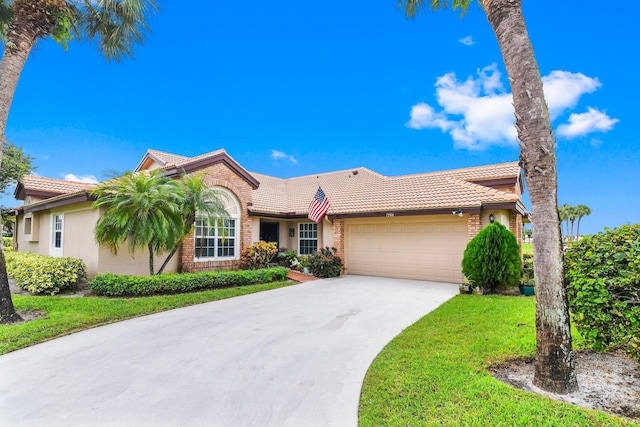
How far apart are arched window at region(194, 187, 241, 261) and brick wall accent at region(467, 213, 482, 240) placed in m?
8.90

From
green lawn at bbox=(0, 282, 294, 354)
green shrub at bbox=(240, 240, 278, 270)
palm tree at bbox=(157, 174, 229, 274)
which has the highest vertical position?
palm tree at bbox=(157, 174, 229, 274)

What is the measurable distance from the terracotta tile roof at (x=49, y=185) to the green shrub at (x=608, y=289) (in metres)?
17.9

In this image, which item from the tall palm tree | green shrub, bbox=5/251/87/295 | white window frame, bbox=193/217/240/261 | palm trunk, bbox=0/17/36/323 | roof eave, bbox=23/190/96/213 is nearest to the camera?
palm trunk, bbox=0/17/36/323

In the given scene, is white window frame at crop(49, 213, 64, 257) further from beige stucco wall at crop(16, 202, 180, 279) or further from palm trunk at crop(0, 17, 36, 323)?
palm trunk at crop(0, 17, 36, 323)

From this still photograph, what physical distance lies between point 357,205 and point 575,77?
979 centimetres

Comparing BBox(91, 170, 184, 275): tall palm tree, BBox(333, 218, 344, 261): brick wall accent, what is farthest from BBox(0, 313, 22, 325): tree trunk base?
BBox(333, 218, 344, 261): brick wall accent

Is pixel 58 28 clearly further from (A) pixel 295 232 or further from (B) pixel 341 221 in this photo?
(A) pixel 295 232

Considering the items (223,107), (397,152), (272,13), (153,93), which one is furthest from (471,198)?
(153,93)

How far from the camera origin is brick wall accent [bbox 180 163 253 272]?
39.3ft

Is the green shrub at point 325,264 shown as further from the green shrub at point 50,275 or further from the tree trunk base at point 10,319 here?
the tree trunk base at point 10,319

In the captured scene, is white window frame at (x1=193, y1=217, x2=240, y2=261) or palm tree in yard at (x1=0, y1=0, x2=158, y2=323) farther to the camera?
white window frame at (x1=193, y1=217, x2=240, y2=261)

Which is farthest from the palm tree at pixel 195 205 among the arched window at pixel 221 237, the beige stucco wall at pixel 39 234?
the beige stucco wall at pixel 39 234

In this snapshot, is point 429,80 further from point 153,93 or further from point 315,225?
point 153,93

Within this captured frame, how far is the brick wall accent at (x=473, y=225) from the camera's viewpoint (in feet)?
36.7
